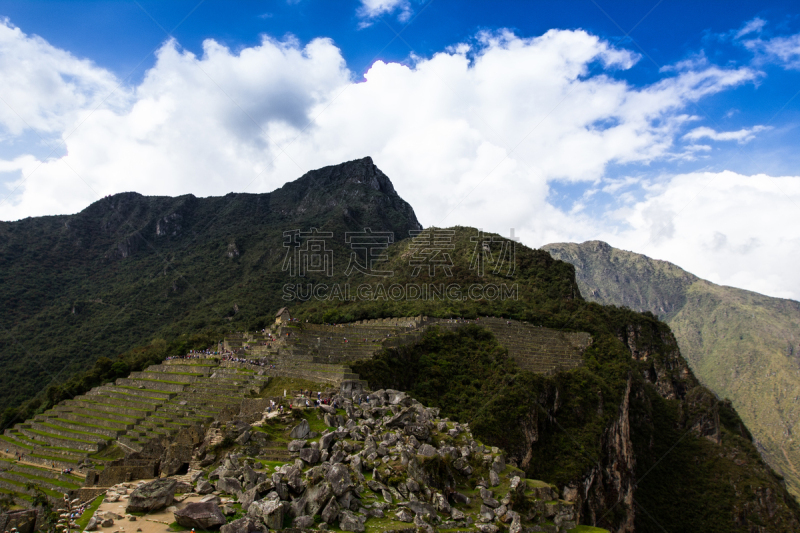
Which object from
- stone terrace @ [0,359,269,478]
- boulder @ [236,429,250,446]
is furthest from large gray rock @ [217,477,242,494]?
stone terrace @ [0,359,269,478]

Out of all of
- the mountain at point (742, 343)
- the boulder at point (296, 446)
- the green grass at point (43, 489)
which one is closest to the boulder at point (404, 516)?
the boulder at point (296, 446)

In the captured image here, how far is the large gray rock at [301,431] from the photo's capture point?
13.5 m

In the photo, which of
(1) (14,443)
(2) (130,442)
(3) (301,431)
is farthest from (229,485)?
(1) (14,443)

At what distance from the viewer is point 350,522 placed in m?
8.80

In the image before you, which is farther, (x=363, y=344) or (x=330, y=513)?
(x=363, y=344)

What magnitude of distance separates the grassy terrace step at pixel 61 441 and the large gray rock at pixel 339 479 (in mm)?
18592

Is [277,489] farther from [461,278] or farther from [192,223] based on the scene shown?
[192,223]

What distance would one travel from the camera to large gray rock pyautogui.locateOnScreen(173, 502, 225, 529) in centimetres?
823

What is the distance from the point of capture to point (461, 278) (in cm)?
6525

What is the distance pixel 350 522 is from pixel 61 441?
896 inches

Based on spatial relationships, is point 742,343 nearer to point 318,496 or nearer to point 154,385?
point 154,385

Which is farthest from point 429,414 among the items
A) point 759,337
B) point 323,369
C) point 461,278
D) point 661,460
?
point 759,337

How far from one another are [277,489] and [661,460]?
1967 inches

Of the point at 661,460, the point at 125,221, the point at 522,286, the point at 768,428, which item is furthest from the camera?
the point at 125,221
